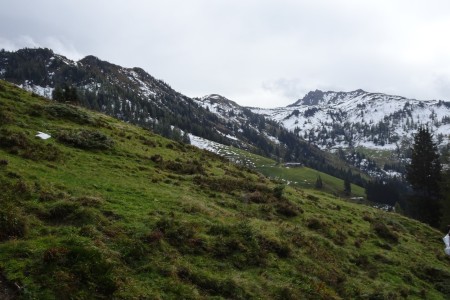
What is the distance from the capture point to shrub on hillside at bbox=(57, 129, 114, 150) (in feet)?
111

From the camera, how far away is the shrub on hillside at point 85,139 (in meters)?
33.9

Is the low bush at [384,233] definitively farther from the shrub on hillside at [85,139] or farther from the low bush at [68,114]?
the low bush at [68,114]

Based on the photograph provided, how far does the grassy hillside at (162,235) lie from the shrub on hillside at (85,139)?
4.4 inches

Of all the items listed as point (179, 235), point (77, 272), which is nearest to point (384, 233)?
point (179, 235)

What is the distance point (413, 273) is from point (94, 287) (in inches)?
935

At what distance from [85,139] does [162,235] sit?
19123 millimetres

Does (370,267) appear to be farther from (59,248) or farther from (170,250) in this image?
(59,248)

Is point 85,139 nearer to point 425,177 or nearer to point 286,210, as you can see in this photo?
point 286,210

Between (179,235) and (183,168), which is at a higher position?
(183,168)

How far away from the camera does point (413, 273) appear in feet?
92.9

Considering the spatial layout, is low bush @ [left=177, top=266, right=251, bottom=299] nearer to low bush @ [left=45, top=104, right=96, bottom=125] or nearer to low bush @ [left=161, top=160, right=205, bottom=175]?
low bush @ [left=161, top=160, right=205, bottom=175]

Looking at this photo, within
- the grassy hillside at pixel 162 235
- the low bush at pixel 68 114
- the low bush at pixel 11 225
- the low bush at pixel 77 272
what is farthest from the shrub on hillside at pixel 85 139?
the low bush at pixel 77 272

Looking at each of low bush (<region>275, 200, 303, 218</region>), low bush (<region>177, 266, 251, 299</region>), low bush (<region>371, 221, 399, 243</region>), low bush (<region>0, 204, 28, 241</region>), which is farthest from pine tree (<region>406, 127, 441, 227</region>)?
low bush (<region>0, 204, 28, 241</region>)

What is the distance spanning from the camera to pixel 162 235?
19047mm
